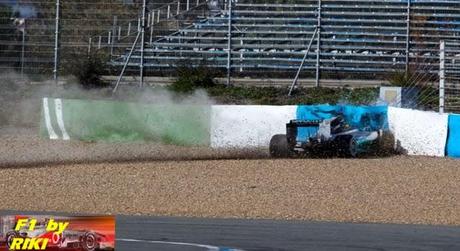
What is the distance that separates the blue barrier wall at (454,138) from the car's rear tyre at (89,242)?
49.3 ft

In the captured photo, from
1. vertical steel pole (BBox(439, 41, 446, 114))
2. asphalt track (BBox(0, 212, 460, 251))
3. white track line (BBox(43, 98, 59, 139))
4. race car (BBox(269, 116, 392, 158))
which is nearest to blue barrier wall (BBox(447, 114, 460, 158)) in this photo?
race car (BBox(269, 116, 392, 158))

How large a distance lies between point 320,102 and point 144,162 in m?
8.10

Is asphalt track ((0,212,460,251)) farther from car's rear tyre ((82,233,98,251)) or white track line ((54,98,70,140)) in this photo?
white track line ((54,98,70,140))

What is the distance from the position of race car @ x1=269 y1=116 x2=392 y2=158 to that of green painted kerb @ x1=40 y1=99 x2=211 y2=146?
79.5 inches

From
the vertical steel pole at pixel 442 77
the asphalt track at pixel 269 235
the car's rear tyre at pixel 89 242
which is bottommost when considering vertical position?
the asphalt track at pixel 269 235

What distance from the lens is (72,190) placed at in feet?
53.3

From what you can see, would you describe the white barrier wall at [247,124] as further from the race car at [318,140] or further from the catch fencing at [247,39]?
the catch fencing at [247,39]

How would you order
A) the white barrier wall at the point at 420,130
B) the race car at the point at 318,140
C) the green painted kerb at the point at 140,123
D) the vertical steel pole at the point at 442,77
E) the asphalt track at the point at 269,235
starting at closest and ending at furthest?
the asphalt track at the point at 269,235 → the race car at the point at 318,140 → the white barrier wall at the point at 420,130 → the green painted kerb at the point at 140,123 → the vertical steel pole at the point at 442,77

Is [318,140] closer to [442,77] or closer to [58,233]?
[442,77]

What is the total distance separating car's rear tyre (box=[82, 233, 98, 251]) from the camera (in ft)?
19.1

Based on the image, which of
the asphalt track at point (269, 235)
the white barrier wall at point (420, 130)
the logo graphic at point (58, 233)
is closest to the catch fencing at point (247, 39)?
the white barrier wall at point (420, 130)

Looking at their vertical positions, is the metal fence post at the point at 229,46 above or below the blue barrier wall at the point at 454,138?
above

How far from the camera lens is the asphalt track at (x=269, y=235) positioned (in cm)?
1067

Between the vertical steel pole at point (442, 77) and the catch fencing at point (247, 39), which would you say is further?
the catch fencing at point (247, 39)
